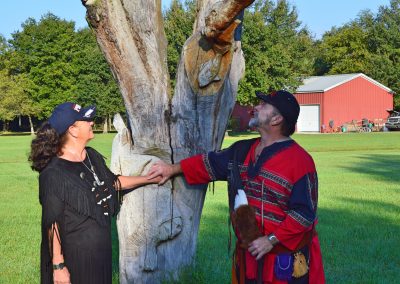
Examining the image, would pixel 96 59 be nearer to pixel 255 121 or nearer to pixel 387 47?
pixel 387 47

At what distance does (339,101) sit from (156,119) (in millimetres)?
56047

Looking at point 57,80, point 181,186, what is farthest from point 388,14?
point 181,186

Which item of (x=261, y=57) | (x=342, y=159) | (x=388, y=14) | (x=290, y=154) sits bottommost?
(x=342, y=159)

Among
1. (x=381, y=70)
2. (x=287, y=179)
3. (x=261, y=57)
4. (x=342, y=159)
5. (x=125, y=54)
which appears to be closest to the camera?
(x=287, y=179)

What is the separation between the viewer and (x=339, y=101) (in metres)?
58.7

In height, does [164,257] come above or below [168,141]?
below

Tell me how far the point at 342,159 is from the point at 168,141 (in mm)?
19444

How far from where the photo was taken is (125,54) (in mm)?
4348

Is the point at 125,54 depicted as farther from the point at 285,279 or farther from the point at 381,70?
the point at 381,70

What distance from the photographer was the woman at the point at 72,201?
3.88m

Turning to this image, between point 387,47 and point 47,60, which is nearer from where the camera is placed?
point 387,47

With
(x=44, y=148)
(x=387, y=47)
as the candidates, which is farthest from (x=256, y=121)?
(x=387, y=47)

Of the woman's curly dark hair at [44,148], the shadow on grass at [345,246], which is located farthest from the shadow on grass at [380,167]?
the woman's curly dark hair at [44,148]

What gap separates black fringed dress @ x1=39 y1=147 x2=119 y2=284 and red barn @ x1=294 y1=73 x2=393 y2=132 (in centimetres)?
5408
